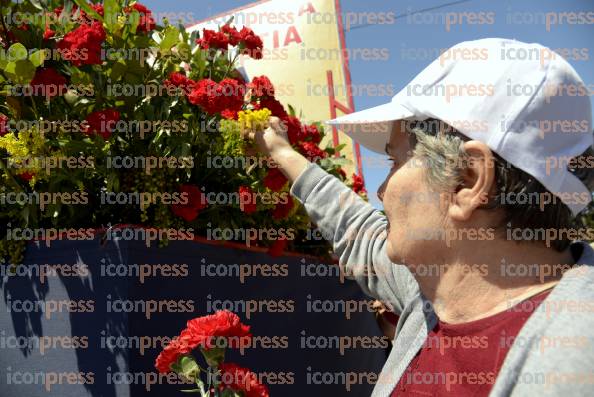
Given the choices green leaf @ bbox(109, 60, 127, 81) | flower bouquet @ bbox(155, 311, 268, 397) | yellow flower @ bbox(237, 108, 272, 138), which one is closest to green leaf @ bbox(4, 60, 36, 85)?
green leaf @ bbox(109, 60, 127, 81)

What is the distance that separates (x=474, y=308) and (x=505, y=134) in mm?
382

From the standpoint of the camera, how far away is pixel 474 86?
1.12 m

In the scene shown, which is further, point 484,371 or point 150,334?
point 150,334

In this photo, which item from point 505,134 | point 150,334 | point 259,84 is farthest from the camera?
point 259,84

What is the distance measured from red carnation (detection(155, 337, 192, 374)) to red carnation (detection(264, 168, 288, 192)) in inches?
32.7

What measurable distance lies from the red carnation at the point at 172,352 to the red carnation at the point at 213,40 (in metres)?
1.29


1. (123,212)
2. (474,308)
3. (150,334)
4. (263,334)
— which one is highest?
(123,212)

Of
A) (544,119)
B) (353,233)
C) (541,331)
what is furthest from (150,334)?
(544,119)

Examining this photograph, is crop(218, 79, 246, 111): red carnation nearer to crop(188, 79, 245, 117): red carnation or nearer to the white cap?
crop(188, 79, 245, 117): red carnation

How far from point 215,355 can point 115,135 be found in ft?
3.23

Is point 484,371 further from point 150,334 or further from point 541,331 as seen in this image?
point 150,334

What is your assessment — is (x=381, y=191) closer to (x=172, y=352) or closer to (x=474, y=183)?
(x=474, y=183)

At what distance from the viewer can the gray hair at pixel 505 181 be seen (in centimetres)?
112

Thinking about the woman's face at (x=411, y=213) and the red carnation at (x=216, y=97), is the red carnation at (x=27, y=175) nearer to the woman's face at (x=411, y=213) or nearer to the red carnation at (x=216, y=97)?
the red carnation at (x=216, y=97)
